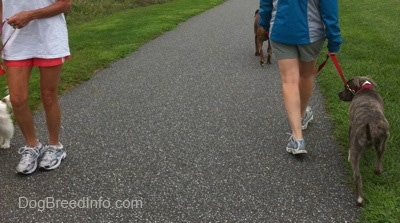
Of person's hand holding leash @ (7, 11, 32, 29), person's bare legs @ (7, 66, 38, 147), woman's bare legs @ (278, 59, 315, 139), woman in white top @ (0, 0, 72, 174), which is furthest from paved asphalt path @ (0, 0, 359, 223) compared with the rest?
person's hand holding leash @ (7, 11, 32, 29)

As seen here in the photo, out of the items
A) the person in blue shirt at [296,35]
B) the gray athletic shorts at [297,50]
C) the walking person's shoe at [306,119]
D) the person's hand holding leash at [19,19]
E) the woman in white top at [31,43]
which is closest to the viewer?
the person's hand holding leash at [19,19]

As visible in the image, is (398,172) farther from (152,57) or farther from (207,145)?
(152,57)

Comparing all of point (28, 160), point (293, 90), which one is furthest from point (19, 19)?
point (293, 90)

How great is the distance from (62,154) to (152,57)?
5499 mm

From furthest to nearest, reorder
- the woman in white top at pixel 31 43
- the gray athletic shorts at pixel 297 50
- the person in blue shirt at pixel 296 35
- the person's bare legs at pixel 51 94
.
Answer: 1. the gray athletic shorts at pixel 297 50
2. the person in blue shirt at pixel 296 35
3. the person's bare legs at pixel 51 94
4. the woman in white top at pixel 31 43

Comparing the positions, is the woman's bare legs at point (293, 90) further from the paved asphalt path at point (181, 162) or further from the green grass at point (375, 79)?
the green grass at point (375, 79)

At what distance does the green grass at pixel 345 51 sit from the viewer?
375 centimetres

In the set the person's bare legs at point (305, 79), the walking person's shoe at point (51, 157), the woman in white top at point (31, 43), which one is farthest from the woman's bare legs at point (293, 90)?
the walking person's shoe at point (51, 157)

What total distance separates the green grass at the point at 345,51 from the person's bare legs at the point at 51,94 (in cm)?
210

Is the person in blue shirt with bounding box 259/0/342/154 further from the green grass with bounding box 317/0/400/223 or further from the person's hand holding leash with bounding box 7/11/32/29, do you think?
the person's hand holding leash with bounding box 7/11/32/29

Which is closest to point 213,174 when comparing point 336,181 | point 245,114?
point 336,181

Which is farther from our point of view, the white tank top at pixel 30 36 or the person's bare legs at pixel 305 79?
the person's bare legs at pixel 305 79

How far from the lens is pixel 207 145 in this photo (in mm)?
4703

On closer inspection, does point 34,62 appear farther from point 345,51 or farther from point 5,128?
point 345,51
